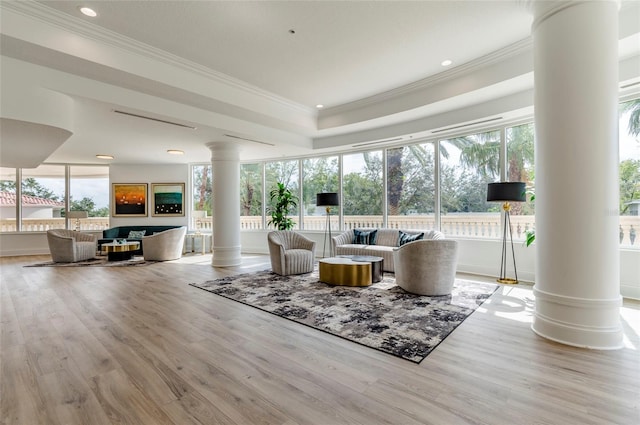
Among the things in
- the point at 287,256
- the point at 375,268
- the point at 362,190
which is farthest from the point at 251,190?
the point at 375,268

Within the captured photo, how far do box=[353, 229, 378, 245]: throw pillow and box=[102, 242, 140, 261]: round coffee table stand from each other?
567 cm

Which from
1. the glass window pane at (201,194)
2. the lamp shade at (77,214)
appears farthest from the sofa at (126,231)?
the glass window pane at (201,194)

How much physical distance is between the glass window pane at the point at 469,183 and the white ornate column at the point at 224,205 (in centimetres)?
461

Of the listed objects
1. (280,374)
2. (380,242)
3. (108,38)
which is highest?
(108,38)

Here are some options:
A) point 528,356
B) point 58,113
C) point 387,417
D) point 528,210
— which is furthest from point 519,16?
point 58,113

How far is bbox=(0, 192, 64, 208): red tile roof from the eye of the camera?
8617mm

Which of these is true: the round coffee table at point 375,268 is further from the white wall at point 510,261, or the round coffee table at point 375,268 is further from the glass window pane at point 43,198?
the glass window pane at point 43,198

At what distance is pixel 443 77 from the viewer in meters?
4.79

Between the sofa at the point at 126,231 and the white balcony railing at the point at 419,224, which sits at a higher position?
the white balcony railing at the point at 419,224

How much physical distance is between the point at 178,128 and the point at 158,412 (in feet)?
16.0

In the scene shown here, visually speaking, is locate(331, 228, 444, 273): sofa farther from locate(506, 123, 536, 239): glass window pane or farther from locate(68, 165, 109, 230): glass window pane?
locate(68, 165, 109, 230): glass window pane

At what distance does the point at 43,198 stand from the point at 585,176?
41.4ft

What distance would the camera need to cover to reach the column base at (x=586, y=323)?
2.55 meters

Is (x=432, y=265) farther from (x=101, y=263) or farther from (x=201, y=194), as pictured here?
(x=201, y=194)
